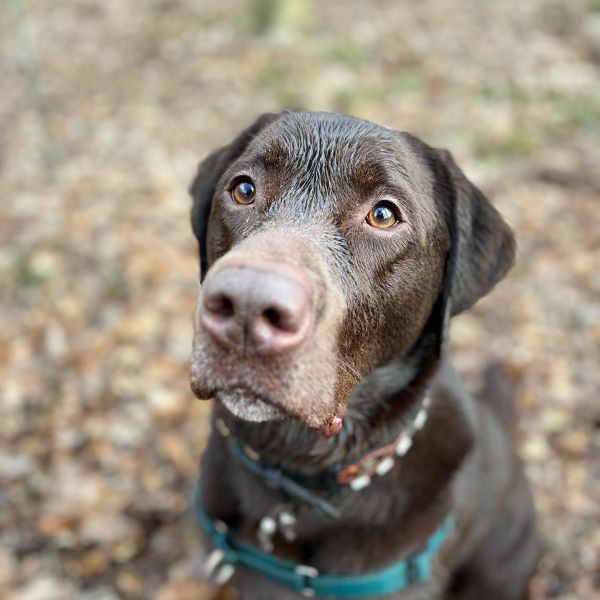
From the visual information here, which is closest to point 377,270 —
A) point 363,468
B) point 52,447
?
point 363,468

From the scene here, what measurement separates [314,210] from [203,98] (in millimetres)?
5865

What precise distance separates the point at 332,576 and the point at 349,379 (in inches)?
35.7

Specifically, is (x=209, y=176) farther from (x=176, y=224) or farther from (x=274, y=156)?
(x=176, y=224)

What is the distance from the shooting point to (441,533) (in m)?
2.70

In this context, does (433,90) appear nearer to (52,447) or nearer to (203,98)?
(203,98)

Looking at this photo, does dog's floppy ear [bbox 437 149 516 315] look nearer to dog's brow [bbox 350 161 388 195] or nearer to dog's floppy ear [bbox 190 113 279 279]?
dog's brow [bbox 350 161 388 195]

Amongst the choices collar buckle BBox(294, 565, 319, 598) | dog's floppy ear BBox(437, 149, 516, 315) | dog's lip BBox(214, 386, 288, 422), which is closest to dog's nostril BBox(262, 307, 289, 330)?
dog's lip BBox(214, 386, 288, 422)

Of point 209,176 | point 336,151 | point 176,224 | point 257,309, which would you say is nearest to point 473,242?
point 336,151

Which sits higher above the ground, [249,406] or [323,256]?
[323,256]

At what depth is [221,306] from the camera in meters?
1.70

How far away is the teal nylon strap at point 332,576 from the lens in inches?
101

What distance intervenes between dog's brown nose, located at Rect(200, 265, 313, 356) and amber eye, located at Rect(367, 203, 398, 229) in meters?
0.59

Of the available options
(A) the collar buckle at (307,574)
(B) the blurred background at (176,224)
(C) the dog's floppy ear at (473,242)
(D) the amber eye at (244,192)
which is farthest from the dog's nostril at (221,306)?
(B) the blurred background at (176,224)

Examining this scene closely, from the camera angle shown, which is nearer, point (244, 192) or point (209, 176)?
point (244, 192)
